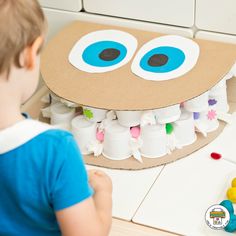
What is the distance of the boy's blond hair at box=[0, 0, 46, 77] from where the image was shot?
24.3 inches

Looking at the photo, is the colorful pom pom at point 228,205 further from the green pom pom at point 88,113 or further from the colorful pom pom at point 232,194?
the green pom pom at point 88,113

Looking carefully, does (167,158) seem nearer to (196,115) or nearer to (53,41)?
(196,115)

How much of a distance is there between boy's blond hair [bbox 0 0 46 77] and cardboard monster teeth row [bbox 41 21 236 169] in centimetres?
48

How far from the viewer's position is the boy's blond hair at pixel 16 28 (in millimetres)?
617

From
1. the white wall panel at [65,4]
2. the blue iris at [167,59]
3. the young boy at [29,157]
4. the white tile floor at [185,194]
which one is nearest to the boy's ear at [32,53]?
the young boy at [29,157]

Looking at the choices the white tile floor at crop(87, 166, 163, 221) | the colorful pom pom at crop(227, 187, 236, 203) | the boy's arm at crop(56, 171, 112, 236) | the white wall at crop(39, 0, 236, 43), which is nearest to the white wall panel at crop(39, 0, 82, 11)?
the white wall at crop(39, 0, 236, 43)

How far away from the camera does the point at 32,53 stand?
0.65 m

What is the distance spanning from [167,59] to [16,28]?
63cm

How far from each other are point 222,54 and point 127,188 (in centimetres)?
36

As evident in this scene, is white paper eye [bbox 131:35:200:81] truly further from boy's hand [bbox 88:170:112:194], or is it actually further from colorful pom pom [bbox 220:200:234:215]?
boy's hand [bbox 88:170:112:194]

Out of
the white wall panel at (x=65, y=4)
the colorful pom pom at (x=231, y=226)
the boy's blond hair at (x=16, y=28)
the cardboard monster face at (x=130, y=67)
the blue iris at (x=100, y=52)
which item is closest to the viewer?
the boy's blond hair at (x=16, y=28)

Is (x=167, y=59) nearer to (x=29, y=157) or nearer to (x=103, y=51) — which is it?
(x=103, y=51)

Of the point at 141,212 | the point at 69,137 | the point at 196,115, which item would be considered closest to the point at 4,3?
the point at 69,137

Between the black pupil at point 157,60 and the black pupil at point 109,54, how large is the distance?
8 centimetres
